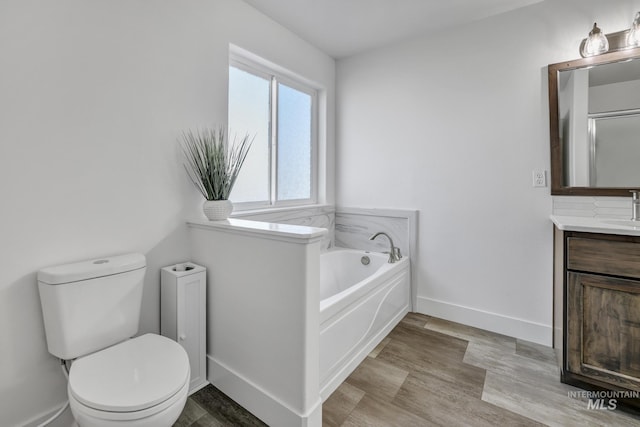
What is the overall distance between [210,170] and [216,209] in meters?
0.24

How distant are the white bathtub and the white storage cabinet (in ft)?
2.31

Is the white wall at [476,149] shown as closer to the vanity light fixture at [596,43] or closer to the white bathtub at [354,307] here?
the vanity light fixture at [596,43]

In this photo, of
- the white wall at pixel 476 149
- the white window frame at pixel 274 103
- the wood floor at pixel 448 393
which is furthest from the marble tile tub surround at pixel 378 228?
the wood floor at pixel 448 393

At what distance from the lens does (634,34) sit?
176 centimetres

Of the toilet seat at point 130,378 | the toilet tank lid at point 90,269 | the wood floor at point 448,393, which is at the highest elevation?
the toilet tank lid at point 90,269

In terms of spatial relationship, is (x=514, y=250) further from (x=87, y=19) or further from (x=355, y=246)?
→ (x=87, y=19)

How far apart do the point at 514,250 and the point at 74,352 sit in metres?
2.70

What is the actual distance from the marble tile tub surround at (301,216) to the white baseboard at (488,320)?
1113 mm

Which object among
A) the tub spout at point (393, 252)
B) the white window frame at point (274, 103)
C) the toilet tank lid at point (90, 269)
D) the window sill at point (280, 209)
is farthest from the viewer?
the tub spout at point (393, 252)

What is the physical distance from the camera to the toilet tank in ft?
4.04

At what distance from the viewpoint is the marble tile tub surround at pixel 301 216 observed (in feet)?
7.48

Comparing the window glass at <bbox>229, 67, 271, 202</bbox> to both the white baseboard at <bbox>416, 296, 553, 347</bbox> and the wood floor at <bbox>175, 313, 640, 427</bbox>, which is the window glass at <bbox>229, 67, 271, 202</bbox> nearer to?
the wood floor at <bbox>175, 313, 640, 427</bbox>

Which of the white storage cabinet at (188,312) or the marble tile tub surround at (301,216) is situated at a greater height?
the marble tile tub surround at (301,216)
